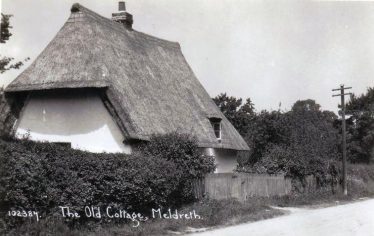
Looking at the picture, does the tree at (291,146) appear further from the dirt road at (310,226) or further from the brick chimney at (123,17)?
the brick chimney at (123,17)

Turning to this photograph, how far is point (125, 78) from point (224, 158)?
30.3 ft

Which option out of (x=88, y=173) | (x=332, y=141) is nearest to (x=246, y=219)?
(x=88, y=173)

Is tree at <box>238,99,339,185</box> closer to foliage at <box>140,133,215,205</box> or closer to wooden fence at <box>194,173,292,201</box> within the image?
wooden fence at <box>194,173,292,201</box>

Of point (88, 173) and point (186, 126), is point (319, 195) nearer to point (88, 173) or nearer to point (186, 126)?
point (186, 126)

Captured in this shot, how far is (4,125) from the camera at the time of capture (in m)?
21.1

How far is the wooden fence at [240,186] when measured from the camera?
65.0 ft

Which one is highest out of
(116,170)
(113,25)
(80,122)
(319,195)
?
(113,25)

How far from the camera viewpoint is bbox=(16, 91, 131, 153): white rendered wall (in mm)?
20538

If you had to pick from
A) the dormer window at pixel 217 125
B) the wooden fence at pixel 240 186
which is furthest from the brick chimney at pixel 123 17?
the wooden fence at pixel 240 186

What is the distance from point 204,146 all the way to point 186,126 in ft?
5.02

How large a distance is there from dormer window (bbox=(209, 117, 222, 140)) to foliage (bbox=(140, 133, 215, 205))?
849 cm

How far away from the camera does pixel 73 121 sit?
21.0 m

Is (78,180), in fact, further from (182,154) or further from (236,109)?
(236,109)

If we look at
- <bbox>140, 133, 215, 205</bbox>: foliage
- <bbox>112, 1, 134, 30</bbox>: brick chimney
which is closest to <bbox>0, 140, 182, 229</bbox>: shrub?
<bbox>140, 133, 215, 205</bbox>: foliage
